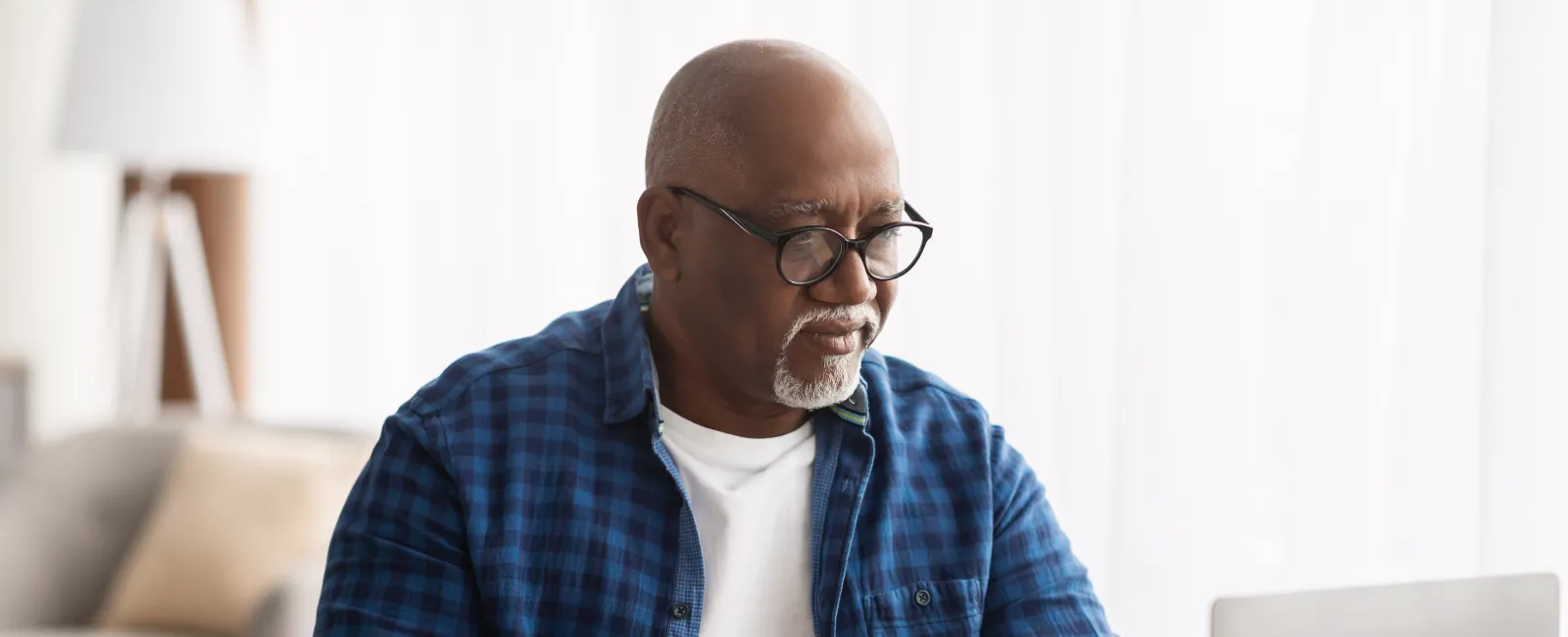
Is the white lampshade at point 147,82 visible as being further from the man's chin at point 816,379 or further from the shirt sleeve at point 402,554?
the man's chin at point 816,379

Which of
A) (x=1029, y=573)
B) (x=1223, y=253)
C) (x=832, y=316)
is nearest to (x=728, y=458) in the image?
(x=832, y=316)

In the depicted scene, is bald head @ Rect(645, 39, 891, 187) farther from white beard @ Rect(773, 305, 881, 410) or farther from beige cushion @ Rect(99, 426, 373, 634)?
beige cushion @ Rect(99, 426, 373, 634)

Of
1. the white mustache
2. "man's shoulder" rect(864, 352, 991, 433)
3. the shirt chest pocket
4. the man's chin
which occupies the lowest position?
the shirt chest pocket

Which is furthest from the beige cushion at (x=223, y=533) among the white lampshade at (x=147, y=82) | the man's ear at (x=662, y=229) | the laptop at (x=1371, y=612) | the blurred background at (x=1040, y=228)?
the laptop at (x=1371, y=612)

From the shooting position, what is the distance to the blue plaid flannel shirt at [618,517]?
3.72 ft

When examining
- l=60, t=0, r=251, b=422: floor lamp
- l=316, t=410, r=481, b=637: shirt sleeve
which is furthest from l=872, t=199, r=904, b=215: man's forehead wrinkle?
l=60, t=0, r=251, b=422: floor lamp

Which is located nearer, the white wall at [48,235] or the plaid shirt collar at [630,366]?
the plaid shirt collar at [630,366]

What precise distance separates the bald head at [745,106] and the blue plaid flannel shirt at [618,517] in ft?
0.59

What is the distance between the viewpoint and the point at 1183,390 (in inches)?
88.0

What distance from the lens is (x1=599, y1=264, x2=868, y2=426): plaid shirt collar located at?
1226 mm

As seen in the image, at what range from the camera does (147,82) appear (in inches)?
111

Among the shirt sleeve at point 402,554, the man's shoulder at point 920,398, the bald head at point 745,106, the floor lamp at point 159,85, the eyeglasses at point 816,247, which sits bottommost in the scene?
the shirt sleeve at point 402,554

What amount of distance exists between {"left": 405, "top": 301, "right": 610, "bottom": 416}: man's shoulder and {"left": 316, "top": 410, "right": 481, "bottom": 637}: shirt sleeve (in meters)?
0.04

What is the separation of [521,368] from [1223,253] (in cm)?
134
